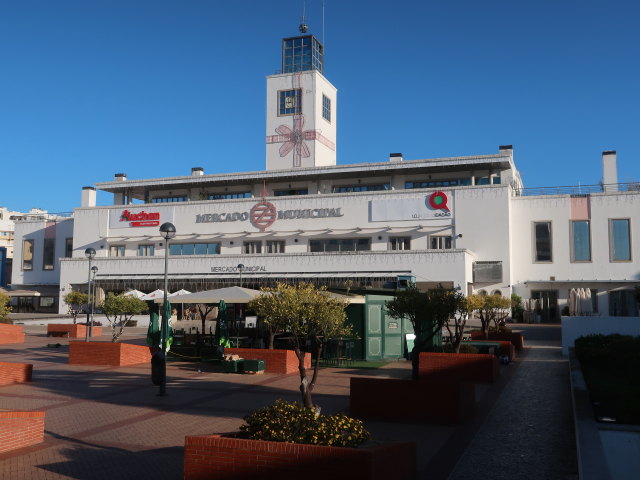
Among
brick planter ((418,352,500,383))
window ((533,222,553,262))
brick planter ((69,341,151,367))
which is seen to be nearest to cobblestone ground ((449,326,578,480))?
brick planter ((418,352,500,383))

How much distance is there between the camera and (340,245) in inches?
1959

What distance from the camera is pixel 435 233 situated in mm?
47000

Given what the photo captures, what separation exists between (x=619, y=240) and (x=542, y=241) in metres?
5.07

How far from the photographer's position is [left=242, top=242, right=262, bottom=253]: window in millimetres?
52125

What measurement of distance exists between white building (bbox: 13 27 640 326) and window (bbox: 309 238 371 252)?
84 millimetres

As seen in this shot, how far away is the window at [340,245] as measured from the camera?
4906cm

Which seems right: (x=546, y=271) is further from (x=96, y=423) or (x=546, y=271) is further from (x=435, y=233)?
(x=96, y=423)

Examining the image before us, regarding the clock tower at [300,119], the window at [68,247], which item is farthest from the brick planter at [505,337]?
the window at [68,247]

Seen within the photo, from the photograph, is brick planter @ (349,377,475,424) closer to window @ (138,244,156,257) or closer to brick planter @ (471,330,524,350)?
brick planter @ (471,330,524,350)

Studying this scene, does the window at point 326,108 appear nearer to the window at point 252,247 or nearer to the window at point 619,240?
the window at point 252,247

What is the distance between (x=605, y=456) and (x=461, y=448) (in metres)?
2.71

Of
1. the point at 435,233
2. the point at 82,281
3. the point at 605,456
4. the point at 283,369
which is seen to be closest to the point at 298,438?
the point at 605,456

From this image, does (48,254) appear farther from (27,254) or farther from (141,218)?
(141,218)

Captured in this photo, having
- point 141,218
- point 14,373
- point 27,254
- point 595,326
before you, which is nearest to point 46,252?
point 27,254
